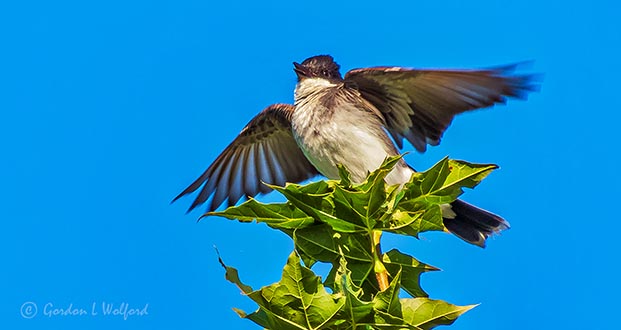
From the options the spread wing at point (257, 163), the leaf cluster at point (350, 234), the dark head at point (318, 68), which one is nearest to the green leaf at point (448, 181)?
the leaf cluster at point (350, 234)

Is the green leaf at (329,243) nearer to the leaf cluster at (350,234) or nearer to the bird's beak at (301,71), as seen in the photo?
the leaf cluster at (350,234)

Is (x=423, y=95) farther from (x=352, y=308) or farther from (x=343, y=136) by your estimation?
(x=352, y=308)

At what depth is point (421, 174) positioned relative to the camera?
325 cm

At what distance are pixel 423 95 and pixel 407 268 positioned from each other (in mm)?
4240

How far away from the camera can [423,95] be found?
7.44 m

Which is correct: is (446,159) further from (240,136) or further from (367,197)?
(240,136)

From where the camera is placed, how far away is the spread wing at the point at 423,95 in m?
6.66

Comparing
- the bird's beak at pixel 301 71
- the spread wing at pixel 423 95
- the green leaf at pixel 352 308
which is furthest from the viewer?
the bird's beak at pixel 301 71

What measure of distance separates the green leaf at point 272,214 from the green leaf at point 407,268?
332mm

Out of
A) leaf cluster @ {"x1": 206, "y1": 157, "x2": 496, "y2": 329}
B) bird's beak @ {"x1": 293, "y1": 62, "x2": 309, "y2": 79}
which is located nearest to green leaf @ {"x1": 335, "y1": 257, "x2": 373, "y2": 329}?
leaf cluster @ {"x1": 206, "y1": 157, "x2": 496, "y2": 329}

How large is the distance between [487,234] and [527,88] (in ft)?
5.07

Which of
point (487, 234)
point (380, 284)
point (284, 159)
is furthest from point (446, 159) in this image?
point (284, 159)

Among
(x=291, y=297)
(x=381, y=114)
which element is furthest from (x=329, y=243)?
(x=381, y=114)

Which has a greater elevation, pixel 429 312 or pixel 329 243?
pixel 329 243
